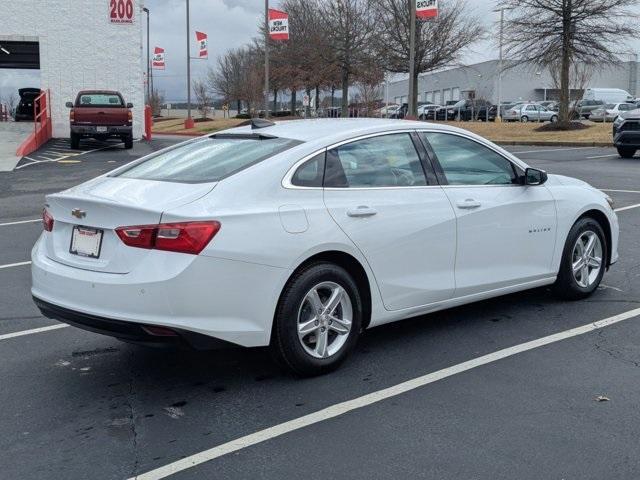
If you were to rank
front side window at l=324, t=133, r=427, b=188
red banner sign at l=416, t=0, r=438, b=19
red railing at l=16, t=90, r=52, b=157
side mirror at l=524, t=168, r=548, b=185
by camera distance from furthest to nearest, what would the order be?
red railing at l=16, t=90, r=52, b=157 < red banner sign at l=416, t=0, r=438, b=19 < side mirror at l=524, t=168, r=548, b=185 < front side window at l=324, t=133, r=427, b=188

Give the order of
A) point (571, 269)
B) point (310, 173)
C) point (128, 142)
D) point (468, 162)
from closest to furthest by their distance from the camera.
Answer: point (310, 173), point (468, 162), point (571, 269), point (128, 142)

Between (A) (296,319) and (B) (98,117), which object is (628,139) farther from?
(A) (296,319)

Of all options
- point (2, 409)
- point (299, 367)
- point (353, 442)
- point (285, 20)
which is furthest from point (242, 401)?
A: point (285, 20)

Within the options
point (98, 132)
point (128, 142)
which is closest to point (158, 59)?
point (128, 142)

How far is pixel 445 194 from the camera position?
17.9ft

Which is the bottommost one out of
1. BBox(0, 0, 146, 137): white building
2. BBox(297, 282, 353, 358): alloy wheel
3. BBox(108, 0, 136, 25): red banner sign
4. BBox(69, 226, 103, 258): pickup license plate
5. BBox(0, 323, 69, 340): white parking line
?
BBox(0, 323, 69, 340): white parking line

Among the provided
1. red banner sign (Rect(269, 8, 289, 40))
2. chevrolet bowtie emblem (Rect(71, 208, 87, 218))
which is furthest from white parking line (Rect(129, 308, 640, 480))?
red banner sign (Rect(269, 8, 289, 40))

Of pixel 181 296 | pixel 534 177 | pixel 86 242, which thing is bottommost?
pixel 181 296

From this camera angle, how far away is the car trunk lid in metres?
4.31

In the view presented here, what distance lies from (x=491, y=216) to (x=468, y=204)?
10.5 inches

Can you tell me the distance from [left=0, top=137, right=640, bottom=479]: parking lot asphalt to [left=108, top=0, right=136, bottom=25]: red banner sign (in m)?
25.1

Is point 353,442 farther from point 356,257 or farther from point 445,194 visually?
point 445,194

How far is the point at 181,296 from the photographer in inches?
164

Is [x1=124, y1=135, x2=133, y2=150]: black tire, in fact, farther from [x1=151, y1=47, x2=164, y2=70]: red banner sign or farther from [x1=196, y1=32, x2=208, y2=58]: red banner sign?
[x1=151, y1=47, x2=164, y2=70]: red banner sign
